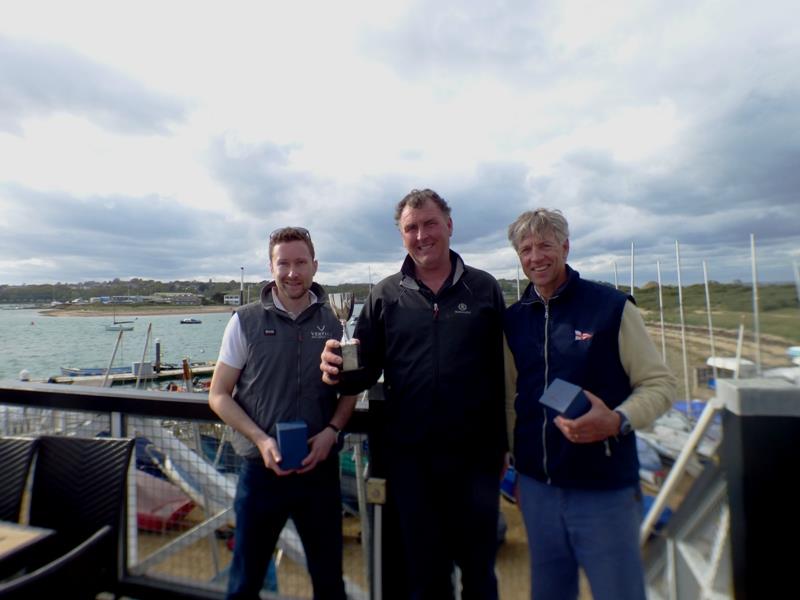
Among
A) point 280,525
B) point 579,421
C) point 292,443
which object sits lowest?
point 280,525

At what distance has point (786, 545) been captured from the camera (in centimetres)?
125

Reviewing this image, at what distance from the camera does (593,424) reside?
1390mm

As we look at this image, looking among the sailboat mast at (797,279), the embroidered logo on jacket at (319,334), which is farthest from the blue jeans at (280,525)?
the sailboat mast at (797,279)

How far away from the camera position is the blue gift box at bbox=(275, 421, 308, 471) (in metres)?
1.70

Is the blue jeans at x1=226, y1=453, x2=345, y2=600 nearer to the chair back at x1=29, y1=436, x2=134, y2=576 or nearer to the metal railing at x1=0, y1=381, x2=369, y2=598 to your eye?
the metal railing at x1=0, y1=381, x2=369, y2=598

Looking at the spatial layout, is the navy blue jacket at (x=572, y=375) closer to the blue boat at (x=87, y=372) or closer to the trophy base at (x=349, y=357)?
the trophy base at (x=349, y=357)

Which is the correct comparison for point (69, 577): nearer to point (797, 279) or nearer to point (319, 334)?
point (319, 334)

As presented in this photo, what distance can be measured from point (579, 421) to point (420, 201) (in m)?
1.04

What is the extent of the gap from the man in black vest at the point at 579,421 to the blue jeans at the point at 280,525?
2.72 ft

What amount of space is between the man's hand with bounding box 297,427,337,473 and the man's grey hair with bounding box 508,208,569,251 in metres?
1.11

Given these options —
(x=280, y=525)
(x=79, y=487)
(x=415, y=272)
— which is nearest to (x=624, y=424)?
(x=415, y=272)

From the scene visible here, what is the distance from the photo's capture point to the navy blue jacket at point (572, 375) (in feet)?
4.90

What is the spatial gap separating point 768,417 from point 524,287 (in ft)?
2.88

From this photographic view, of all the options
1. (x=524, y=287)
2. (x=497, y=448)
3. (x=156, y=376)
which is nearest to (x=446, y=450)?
(x=497, y=448)
